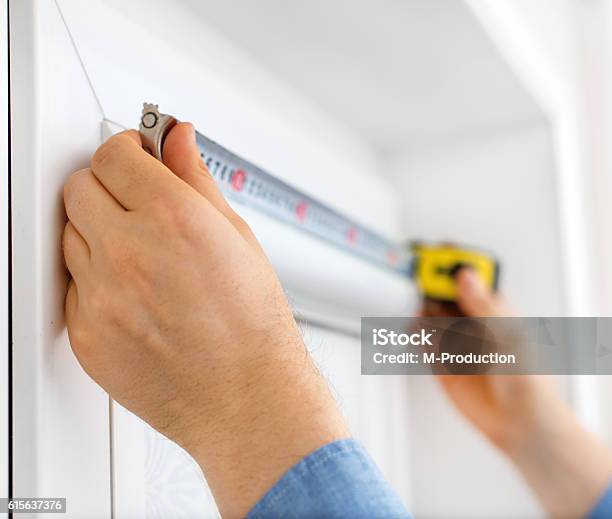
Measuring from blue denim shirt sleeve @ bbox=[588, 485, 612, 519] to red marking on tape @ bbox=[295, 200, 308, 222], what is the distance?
1.73 ft

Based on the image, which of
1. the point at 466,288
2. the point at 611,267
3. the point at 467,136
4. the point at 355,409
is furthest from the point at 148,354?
the point at 611,267

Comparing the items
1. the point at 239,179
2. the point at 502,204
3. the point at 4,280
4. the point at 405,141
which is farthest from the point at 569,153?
the point at 4,280

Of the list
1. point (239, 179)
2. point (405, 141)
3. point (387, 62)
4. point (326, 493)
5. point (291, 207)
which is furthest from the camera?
point (405, 141)

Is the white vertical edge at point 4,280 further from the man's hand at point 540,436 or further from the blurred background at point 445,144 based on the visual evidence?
the man's hand at point 540,436

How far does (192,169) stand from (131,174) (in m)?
0.05

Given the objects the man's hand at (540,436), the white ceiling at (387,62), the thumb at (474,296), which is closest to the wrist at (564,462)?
the man's hand at (540,436)

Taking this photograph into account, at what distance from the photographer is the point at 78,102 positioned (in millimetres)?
502

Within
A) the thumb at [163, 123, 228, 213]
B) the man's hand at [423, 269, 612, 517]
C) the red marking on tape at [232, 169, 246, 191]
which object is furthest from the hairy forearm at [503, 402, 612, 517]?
the thumb at [163, 123, 228, 213]

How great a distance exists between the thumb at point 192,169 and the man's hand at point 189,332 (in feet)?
0.08

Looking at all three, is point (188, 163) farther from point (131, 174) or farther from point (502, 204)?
point (502, 204)

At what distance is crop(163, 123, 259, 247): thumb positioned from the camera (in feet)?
1.57

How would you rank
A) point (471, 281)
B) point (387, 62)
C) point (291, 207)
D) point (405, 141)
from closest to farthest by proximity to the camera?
point (291, 207), point (387, 62), point (471, 281), point (405, 141)

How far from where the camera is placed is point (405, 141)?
1.13m

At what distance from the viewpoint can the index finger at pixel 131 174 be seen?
443mm
